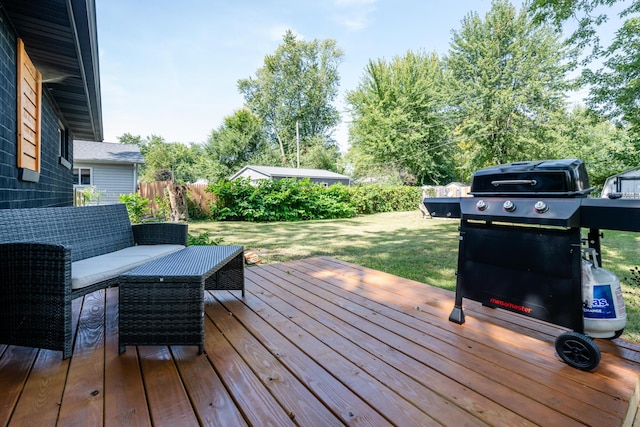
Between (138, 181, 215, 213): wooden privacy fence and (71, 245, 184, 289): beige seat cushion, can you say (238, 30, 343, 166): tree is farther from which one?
(71, 245, 184, 289): beige seat cushion

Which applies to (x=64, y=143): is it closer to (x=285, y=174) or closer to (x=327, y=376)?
(x=327, y=376)

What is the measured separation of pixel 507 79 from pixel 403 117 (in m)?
5.91

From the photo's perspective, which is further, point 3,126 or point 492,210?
point 3,126

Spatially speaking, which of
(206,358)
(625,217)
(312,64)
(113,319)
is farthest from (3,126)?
(312,64)

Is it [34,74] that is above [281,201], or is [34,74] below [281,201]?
above

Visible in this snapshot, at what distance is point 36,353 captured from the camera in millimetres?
1688

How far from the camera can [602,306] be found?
5.31 ft

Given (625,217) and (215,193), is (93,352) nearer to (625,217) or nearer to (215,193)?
(625,217)

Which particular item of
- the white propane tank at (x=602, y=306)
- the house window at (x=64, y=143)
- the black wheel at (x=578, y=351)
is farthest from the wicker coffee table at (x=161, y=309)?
the house window at (x=64, y=143)

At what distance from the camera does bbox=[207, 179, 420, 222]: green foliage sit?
10812 millimetres

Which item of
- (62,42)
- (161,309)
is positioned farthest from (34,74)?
(161,309)

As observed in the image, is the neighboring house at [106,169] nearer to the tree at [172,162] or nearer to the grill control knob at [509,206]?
the tree at [172,162]

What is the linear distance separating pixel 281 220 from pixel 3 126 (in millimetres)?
8854

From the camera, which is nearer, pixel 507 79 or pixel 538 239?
pixel 538 239
